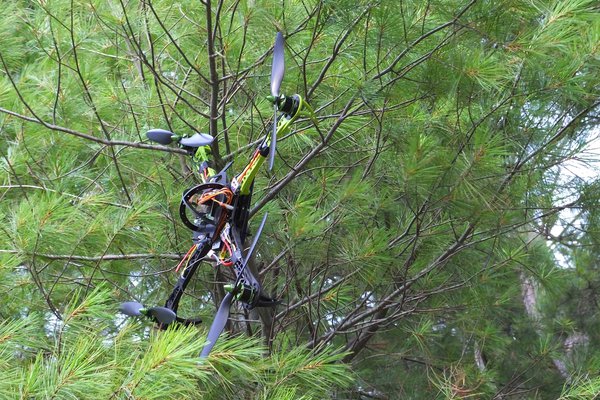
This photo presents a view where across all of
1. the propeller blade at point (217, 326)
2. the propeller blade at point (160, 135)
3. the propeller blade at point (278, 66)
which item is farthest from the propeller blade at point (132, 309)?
the propeller blade at point (278, 66)

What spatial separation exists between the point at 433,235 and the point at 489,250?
39 cm

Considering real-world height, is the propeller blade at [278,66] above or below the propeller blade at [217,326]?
above

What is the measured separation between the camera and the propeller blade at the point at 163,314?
6.29ft

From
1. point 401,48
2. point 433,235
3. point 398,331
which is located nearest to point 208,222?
point 401,48

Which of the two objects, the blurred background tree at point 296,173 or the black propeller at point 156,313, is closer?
the black propeller at point 156,313

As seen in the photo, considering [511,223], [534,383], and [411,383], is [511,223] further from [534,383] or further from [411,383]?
[534,383]

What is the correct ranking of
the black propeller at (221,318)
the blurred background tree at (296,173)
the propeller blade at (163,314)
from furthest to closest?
the blurred background tree at (296,173), the propeller blade at (163,314), the black propeller at (221,318)

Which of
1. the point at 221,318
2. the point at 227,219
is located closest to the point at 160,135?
the point at 227,219

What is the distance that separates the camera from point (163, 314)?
6.30ft

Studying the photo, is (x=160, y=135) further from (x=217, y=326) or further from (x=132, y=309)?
(x=217, y=326)

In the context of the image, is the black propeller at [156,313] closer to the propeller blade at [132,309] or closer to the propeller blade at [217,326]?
the propeller blade at [132,309]

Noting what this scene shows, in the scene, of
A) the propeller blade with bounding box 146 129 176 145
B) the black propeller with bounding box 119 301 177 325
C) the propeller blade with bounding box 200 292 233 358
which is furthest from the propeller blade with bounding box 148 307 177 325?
the propeller blade with bounding box 146 129 176 145

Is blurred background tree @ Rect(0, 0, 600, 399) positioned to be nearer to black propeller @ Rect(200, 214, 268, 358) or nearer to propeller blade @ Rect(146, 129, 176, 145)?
black propeller @ Rect(200, 214, 268, 358)

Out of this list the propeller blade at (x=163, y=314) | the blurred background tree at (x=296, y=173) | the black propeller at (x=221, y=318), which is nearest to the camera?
the black propeller at (x=221, y=318)
